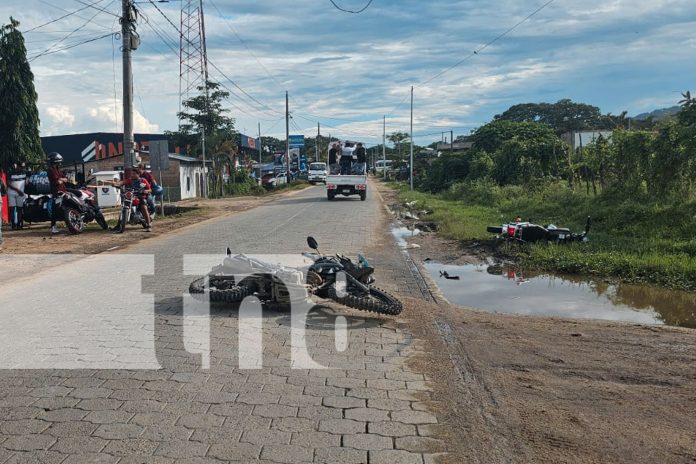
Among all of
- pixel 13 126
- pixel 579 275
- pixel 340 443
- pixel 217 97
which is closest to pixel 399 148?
pixel 217 97

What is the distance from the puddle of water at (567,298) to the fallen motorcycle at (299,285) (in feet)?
6.63

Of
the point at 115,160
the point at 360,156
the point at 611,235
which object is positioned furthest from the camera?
the point at 115,160

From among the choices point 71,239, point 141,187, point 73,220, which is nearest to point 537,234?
point 141,187

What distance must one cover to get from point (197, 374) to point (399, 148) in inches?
3902

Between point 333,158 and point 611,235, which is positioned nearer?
point 611,235

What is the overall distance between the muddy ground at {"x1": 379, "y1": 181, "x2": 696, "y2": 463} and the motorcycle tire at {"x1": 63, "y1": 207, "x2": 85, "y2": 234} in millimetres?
10876

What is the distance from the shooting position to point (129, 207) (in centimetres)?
1602

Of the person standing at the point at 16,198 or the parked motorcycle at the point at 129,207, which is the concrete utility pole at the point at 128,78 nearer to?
the parked motorcycle at the point at 129,207

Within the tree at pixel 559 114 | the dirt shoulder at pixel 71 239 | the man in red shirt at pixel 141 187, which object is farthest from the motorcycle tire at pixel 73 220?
the tree at pixel 559 114

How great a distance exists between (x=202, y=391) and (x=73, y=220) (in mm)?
12033

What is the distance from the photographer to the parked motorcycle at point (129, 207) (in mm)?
15703

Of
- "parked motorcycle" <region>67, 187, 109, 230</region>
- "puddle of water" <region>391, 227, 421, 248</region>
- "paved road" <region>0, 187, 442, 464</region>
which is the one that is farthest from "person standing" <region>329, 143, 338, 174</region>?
"paved road" <region>0, 187, 442, 464</region>

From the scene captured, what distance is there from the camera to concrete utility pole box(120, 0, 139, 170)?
16.8 metres

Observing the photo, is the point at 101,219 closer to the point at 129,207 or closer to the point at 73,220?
the point at 129,207
